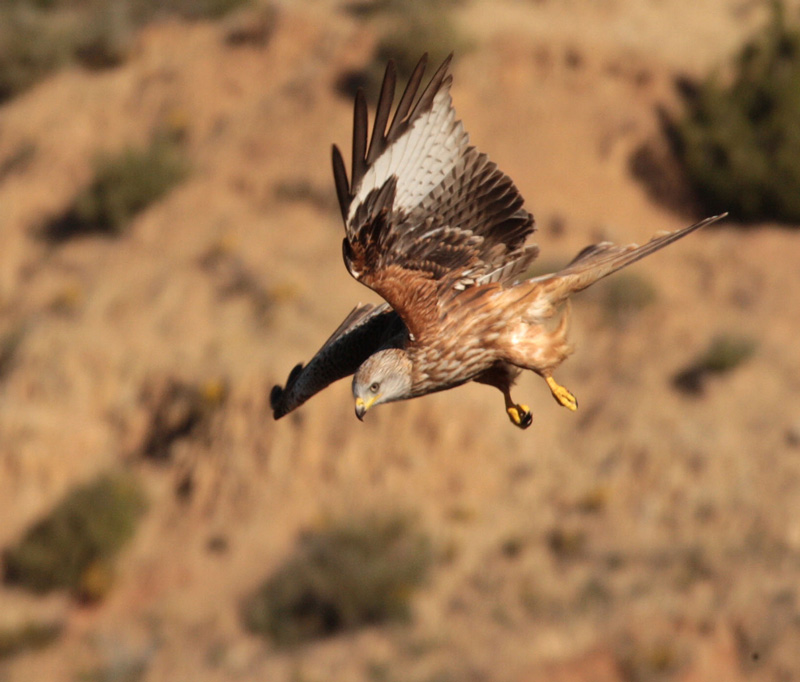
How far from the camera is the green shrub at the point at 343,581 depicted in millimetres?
16281

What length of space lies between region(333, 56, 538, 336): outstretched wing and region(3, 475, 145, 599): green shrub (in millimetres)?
12198

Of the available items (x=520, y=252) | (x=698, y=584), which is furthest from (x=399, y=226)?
(x=698, y=584)

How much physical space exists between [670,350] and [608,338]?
948 millimetres

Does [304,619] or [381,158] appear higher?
[381,158]

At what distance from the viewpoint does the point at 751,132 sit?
2081cm

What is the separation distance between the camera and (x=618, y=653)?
13523mm

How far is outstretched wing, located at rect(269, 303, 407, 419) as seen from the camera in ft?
26.1

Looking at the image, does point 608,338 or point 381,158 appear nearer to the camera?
point 381,158

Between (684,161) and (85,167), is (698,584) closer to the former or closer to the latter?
(684,161)

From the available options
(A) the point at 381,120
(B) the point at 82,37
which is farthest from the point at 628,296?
(B) the point at 82,37

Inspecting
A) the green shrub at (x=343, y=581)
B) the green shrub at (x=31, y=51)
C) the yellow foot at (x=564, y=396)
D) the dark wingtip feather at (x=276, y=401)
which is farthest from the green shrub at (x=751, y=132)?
the green shrub at (x=31, y=51)

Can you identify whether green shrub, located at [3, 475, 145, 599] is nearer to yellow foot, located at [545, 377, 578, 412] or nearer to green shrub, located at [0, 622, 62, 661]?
green shrub, located at [0, 622, 62, 661]

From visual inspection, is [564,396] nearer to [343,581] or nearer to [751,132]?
[343,581]

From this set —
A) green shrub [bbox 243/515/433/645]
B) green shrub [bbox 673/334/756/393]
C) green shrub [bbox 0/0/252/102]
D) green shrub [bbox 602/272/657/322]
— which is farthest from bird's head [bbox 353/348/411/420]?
green shrub [bbox 0/0/252/102]
